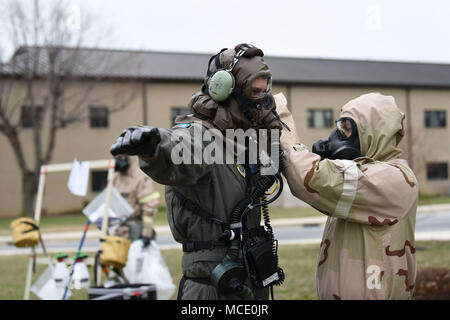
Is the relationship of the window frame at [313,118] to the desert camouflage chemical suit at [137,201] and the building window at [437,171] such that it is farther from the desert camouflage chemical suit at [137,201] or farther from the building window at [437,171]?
the desert camouflage chemical suit at [137,201]

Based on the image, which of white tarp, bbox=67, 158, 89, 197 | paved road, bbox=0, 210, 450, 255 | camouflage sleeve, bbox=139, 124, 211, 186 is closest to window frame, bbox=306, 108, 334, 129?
paved road, bbox=0, 210, 450, 255

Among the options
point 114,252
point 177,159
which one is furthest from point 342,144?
point 114,252

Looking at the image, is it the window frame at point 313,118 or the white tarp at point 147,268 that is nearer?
the white tarp at point 147,268

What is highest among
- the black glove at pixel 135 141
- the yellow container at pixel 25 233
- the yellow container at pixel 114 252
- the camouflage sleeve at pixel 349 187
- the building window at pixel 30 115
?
the building window at pixel 30 115

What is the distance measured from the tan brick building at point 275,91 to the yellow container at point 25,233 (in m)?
20.5

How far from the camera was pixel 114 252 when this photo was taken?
6.27 m

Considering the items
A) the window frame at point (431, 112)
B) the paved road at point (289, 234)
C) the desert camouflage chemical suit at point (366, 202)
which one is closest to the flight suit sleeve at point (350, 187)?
the desert camouflage chemical suit at point (366, 202)

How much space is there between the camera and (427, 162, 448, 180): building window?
38.3 metres

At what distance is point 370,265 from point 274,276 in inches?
20.6

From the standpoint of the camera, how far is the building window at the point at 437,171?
126 feet

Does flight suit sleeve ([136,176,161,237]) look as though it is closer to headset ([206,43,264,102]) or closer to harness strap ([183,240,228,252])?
harness strap ([183,240,228,252])

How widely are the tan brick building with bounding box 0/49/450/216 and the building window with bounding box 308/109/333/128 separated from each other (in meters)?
0.06
